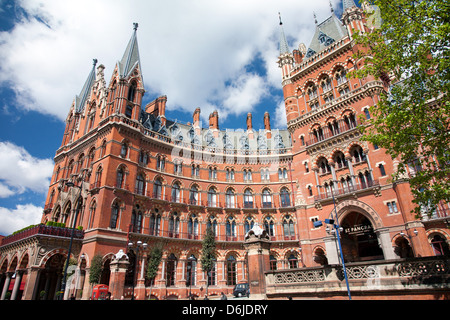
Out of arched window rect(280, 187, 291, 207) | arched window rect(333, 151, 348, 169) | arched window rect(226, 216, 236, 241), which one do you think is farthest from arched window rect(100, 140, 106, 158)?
arched window rect(333, 151, 348, 169)

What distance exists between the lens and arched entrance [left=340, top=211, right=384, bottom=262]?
101 ft

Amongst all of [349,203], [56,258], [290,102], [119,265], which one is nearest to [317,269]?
[119,265]

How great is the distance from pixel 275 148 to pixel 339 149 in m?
12.3

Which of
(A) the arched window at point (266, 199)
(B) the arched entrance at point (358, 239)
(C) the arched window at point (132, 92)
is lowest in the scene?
(B) the arched entrance at point (358, 239)

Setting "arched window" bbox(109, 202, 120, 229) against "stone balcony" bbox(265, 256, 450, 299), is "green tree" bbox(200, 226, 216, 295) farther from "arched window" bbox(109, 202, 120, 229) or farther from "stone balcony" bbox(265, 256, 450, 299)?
"stone balcony" bbox(265, 256, 450, 299)

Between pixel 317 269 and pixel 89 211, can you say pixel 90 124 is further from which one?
pixel 317 269

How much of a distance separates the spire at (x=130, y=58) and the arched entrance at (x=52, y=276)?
2270 cm

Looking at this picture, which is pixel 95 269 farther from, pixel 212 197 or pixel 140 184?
pixel 212 197

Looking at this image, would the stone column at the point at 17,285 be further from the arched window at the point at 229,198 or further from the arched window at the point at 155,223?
the arched window at the point at 229,198

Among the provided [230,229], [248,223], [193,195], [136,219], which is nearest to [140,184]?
[136,219]

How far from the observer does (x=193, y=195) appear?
38.8 metres

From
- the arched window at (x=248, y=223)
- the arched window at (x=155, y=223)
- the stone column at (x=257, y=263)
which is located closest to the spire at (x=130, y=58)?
the arched window at (x=155, y=223)

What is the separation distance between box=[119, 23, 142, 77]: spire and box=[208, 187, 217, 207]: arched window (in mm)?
19042

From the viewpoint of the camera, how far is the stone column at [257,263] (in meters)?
14.9
